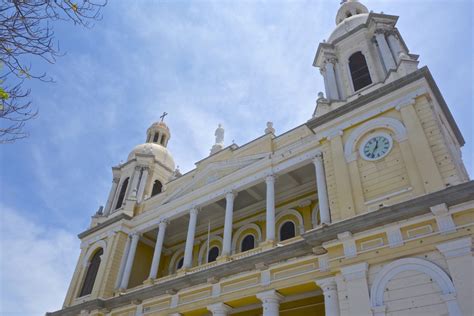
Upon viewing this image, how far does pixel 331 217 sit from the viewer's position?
13125 mm

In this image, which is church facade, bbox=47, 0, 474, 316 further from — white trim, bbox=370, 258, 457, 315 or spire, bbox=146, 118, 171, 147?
spire, bbox=146, 118, 171, 147

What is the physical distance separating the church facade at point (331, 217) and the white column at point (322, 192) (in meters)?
0.06

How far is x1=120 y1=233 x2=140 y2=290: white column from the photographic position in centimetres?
2002

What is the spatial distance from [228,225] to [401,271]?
8.33 m

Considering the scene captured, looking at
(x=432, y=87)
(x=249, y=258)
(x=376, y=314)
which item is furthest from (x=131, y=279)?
(x=432, y=87)

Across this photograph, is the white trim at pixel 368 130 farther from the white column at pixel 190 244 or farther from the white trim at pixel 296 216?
the white column at pixel 190 244

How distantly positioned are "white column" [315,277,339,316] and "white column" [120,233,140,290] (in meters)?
11.9

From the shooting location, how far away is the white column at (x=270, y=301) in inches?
511

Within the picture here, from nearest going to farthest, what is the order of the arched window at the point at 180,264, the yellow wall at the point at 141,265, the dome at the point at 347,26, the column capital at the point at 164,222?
the dome at the point at 347,26 < the column capital at the point at 164,222 < the yellow wall at the point at 141,265 < the arched window at the point at 180,264

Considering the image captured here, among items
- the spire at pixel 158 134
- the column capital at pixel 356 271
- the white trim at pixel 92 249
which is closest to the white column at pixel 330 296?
the column capital at pixel 356 271

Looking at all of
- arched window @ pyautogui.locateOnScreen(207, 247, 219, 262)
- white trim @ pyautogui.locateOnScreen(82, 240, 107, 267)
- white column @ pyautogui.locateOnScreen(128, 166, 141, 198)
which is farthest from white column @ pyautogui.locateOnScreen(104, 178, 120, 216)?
arched window @ pyautogui.locateOnScreen(207, 247, 219, 262)

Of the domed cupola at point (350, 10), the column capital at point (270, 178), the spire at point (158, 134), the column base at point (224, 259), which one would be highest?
the domed cupola at point (350, 10)

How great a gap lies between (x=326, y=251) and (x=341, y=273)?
1138mm

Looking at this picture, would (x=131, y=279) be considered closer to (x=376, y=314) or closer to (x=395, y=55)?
(x=376, y=314)
